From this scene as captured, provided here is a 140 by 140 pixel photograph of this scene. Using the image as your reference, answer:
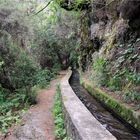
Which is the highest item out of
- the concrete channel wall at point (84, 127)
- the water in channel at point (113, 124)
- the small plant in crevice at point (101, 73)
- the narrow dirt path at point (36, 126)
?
the small plant in crevice at point (101, 73)

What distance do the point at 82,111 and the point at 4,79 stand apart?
830cm

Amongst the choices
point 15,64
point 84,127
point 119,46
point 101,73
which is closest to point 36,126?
point 84,127

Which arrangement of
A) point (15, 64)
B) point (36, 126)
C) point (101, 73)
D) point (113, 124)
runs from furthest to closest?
point (15, 64)
point (101, 73)
point (36, 126)
point (113, 124)

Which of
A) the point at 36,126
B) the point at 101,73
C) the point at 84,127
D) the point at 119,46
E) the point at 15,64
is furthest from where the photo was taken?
the point at 15,64

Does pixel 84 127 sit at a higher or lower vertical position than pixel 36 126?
higher

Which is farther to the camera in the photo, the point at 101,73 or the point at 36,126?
the point at 101,73

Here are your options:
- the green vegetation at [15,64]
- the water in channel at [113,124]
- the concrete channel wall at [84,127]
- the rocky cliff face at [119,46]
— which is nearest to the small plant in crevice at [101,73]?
the rocky cliff face at [119,46]

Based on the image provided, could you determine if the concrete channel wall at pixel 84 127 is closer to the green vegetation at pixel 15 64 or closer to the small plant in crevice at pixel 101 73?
the green vegetation at pixel 15 64

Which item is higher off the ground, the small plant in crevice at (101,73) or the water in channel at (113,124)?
the small plant in crevice at (101,73)

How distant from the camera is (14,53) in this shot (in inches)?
569

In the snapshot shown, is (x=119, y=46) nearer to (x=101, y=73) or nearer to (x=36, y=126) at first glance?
(x=101, y=73)

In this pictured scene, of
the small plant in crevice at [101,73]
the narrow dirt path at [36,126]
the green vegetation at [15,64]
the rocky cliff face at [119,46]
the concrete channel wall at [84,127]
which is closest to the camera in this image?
the concrete channel wall at [84,127]

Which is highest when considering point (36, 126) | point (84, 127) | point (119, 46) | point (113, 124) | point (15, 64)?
point (119, 46)

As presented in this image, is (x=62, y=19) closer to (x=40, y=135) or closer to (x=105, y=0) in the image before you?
(x=105, y=0)
